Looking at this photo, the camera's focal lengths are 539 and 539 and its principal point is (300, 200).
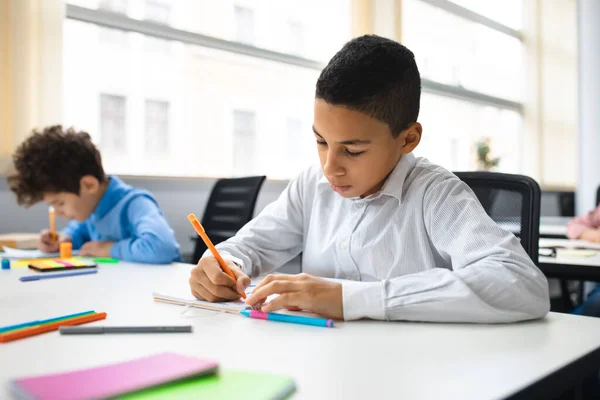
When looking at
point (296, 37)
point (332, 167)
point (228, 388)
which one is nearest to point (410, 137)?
point (332, 167)

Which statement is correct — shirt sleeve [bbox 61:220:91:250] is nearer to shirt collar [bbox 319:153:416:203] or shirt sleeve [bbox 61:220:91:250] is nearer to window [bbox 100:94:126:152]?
window [bbox 100:94:126:152]

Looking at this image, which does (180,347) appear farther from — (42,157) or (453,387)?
(42,157)

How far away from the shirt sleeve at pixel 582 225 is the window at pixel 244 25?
207cm

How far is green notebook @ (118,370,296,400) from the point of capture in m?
0.49

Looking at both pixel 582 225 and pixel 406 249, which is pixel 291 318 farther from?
pixel 582 225

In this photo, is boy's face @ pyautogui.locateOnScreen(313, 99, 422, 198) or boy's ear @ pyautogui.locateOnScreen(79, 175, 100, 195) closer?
boy's face @ pyautogui.locateOnScreen(313, 99, 422, 198)

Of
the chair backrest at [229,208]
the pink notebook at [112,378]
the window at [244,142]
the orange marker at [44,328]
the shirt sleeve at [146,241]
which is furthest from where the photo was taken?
the window at [244,142]

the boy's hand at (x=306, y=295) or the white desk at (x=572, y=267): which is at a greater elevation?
the boy's hand at (x=306, y=295)

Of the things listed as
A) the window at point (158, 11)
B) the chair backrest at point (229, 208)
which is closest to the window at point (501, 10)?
the window at point (158, 11)

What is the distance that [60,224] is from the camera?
8.17ft

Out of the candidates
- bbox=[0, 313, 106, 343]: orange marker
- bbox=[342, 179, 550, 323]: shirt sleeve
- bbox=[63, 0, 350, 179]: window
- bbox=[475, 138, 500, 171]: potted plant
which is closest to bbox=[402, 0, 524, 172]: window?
bbox=[475, 138, 500, 171]: potted plant

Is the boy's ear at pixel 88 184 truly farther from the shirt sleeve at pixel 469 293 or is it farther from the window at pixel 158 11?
the shirt sleeve at pixel 469 293

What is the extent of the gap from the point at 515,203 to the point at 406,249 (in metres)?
0.39

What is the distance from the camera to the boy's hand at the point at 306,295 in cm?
84
